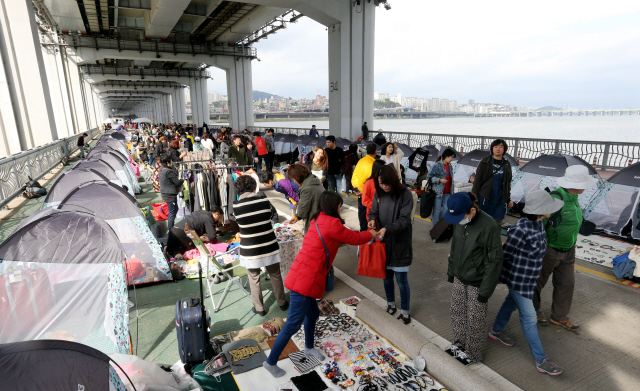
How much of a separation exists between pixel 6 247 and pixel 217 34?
2911 cm

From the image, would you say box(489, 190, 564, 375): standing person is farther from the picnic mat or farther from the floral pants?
the picnic mat

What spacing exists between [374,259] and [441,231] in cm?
347

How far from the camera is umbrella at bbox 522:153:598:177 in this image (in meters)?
8.31

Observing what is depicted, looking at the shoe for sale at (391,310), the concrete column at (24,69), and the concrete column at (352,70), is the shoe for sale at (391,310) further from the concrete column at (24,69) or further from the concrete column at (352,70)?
the concrete column at (24,69)

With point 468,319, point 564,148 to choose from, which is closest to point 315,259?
point 468,319

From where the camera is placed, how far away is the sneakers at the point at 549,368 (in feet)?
11.5

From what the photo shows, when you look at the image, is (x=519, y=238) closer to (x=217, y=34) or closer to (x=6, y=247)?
(x=6, y=247)

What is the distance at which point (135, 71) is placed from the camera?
40594 mm

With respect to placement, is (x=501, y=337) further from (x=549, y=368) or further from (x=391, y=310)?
(x=391, y=310)

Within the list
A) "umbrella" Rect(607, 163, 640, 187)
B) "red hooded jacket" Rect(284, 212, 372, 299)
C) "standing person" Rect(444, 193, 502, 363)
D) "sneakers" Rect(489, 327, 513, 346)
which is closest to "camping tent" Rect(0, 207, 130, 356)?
"red hooded jacket" Rect(284, 212, 372, 299)

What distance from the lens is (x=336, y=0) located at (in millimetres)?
17734

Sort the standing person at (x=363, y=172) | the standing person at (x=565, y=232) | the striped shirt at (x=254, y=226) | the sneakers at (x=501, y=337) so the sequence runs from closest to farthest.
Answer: the standing person at (x=565, y=232)
the sneakers at (x=501, y=337)
the striped shirt at (x=254, y=226)
the standing person at (x=363, y=172)

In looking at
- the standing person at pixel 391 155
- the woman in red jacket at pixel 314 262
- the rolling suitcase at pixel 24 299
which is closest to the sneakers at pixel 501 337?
the woman in red jacket at pixel 314 262

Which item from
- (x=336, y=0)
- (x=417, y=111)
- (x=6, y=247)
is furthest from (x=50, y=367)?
(x=417, y=111)
